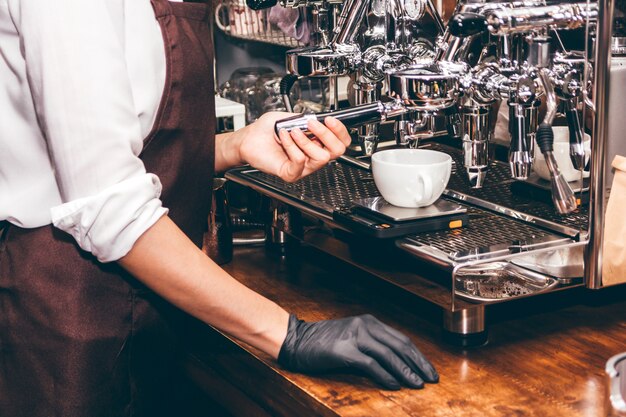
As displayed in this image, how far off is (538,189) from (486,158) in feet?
0.51

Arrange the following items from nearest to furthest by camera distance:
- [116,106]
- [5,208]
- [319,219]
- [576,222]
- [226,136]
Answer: [116,106], [5,208], [576,222], [319,219], [226,136]

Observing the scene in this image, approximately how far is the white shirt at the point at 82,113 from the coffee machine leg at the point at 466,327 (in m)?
0.43

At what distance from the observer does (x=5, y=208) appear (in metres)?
1.18

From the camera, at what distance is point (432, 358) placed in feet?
4.06

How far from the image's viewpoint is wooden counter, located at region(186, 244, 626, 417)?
3.64ft

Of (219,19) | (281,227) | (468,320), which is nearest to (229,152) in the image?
(281,227)

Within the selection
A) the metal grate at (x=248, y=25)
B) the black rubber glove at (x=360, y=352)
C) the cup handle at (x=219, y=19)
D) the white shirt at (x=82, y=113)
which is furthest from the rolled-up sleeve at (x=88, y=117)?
the cup handle at (x=219, y=19)

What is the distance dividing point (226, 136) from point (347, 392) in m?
0.56

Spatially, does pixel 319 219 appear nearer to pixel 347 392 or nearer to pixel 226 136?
pixel 226 136

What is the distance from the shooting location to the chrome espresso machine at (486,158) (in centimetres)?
117

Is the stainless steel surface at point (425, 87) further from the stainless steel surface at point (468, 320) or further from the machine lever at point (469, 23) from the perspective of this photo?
the stainless steel surface at point (468, 320)

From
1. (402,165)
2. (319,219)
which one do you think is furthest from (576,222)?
(319,219)

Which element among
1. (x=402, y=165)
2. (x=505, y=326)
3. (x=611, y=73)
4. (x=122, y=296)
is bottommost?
(x=505, y=326)

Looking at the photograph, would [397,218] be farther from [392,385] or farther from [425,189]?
[392,385]
